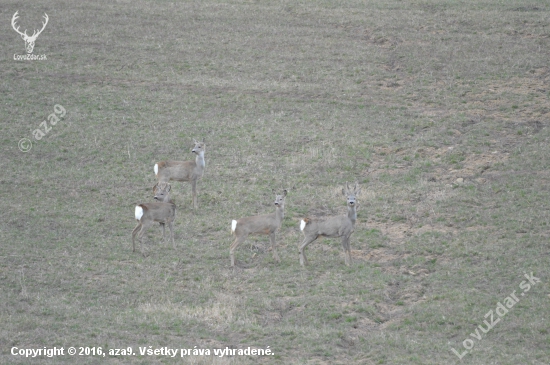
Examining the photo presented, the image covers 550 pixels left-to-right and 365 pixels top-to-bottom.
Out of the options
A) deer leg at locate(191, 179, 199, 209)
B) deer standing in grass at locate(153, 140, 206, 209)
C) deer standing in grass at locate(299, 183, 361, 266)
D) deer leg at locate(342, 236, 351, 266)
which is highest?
deer standing in grass at locate(153, 140, 206, 209)

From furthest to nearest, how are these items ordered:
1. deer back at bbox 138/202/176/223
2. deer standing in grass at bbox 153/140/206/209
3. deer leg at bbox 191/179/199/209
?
deer standing in grass at bbox 153/140/206/209
deer leg at bbox 191/179/199/209
deer back at bbox 138/202/176/223

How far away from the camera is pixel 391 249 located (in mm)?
→ 17094

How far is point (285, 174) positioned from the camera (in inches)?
850

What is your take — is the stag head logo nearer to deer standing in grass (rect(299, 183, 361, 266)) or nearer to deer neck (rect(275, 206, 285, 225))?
deer neck (rect(275, 206, 285, 225))

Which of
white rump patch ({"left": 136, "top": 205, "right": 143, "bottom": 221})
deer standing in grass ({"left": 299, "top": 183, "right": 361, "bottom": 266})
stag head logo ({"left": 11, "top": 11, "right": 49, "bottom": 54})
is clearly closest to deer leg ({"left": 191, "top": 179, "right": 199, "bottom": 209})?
white rump patch ({"left": 136, "top": 205, "right": 143, "bottom": 221})

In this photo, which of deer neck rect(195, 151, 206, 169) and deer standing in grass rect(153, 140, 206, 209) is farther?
deer neck rect(195, 151, 206, 169)

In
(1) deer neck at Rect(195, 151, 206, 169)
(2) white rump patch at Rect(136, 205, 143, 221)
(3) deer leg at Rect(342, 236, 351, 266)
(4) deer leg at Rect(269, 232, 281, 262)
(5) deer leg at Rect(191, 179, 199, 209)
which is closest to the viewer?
(3) deer leg at Rect(342, 236, 351, 266)

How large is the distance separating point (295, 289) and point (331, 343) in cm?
238

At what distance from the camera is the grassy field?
13.3 metres

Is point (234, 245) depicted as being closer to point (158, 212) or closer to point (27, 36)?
point (158, 212)

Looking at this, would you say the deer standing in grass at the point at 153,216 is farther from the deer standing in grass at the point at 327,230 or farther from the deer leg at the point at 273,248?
the deer standing in grass at the point at 327,230

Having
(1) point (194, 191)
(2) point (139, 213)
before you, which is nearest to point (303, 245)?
(2) point (139, 213)

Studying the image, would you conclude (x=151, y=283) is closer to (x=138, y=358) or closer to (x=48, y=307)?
(x=48, y=307)

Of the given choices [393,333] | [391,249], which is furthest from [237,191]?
[393,333]
